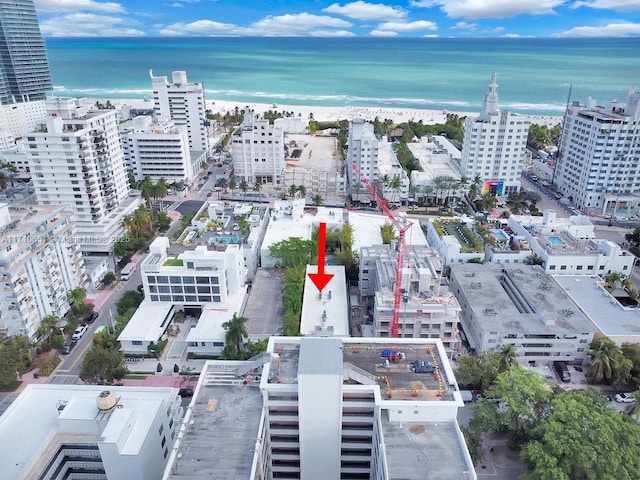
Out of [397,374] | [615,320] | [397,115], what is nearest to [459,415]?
[397,374]

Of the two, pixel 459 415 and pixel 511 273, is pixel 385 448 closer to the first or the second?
pixel 459 415

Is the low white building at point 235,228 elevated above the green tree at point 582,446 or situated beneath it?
elevated above

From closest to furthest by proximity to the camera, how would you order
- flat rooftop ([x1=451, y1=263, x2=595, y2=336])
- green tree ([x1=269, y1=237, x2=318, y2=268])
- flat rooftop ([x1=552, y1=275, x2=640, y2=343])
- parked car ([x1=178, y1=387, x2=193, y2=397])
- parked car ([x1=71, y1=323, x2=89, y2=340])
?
parked car ([x1=178, y1=387, x2=193, y2=397]) → flat rooftop ([x1=451, y1=263, x2=595, y2=336]) → flat rooftop ([x1=552, y1=275, x2=640, y2=343]) → parked car ([x1=71, y1=323, x2=89, y2=340]) → green tree ([x1=269, y1=237, x2=318, y2=268])

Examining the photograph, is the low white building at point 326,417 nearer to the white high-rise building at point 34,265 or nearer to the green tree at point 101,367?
the green tree at point 101,367

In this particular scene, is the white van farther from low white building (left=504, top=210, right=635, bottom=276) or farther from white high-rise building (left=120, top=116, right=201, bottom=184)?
low white building (left=504, top=210, right=635, bottom=276)

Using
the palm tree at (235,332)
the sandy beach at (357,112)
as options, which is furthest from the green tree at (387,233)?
the sandy beach at (357,112)

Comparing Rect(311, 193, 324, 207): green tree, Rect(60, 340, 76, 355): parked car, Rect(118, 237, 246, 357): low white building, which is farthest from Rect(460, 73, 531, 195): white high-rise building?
Rect(60, 340, 76, 355): parked car
